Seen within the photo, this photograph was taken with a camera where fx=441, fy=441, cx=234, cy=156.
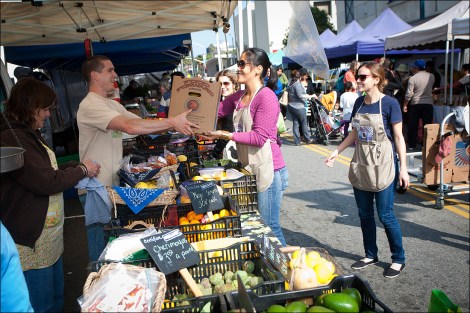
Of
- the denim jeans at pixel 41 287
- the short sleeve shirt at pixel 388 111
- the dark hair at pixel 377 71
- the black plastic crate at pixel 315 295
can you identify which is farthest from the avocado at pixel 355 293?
the dark hair at pixel 377 71

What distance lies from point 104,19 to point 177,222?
19.1ft

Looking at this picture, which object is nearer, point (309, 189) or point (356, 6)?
point (309, 189)

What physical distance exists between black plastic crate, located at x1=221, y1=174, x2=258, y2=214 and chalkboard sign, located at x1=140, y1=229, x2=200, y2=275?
115 centimetres

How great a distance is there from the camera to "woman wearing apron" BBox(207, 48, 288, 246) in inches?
138

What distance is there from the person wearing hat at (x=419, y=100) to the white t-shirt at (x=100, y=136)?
8703mm

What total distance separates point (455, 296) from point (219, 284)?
8.61ft

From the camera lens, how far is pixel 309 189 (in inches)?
303

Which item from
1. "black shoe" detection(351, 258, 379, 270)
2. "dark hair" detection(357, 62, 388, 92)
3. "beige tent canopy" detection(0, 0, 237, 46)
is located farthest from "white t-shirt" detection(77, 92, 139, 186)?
"beige tent canopy" detection(0, 0, 237, 46)

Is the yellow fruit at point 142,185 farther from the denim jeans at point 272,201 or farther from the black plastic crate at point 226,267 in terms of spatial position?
the black plastic crate at point 226,267

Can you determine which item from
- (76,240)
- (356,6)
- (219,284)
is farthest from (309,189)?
(356,6)

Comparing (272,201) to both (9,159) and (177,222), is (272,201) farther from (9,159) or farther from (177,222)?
(9,159)

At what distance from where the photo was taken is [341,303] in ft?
5.54

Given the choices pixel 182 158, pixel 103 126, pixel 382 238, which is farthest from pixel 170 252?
pixel 382 238

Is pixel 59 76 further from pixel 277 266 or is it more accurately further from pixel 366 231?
pixel 277 266
